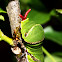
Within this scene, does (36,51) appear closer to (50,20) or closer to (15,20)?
(15,20)

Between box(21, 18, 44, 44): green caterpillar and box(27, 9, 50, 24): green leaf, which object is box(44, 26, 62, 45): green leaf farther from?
box(21, 18, 44, 44): green caterpillar

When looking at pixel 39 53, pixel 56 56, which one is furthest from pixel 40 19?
pixel 39 53

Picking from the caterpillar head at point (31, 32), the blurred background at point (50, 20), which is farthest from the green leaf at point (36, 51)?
the blurred background at point (50, 20)

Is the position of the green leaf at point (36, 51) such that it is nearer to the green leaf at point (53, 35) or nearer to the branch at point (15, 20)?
the branch at point (15, 20)

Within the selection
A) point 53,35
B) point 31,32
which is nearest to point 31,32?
point 31,32

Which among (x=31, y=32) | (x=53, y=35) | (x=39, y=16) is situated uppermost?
(x=31, y=32)

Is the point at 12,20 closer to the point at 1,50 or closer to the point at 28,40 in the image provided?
the point at 28,40

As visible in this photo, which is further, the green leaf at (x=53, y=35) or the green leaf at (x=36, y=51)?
the green leaf at (x=53, y=35)

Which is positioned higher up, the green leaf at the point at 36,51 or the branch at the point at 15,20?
the branch at the point at 15,20

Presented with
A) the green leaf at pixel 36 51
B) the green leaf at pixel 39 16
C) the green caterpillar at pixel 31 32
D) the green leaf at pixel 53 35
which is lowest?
the green leaf at pixel 53 35
